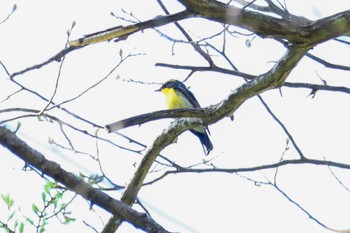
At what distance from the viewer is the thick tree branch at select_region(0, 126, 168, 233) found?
1805 mm

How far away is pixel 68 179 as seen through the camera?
1.81 m

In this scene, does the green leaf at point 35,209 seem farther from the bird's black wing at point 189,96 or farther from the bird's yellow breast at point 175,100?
the bird's black wing at point 189,96

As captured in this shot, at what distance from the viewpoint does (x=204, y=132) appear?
812 cm

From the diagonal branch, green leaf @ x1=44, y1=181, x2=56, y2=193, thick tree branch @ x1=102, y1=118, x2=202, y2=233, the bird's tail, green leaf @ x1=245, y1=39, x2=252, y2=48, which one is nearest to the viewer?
the diagonal branch

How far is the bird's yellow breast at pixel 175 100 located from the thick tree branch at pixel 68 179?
721 centimetres

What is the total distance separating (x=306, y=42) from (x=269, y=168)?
1.72m

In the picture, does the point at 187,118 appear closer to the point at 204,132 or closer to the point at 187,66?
the point at 187,66

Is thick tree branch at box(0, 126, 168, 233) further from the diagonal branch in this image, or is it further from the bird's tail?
the bird's tail

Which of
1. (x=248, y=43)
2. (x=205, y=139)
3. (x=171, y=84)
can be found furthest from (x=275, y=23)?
(x=171, y=84)

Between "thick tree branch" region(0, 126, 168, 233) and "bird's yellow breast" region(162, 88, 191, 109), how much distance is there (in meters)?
7.21

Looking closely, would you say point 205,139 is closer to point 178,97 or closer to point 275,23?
point 178,97

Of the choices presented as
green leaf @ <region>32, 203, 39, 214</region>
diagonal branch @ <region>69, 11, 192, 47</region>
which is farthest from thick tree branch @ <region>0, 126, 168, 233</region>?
green leaf @ <region>32, 203, 39, 214</region>

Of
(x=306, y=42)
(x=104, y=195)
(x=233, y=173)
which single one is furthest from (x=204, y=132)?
(x=104, y=195)

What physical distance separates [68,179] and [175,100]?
7.38 metres
